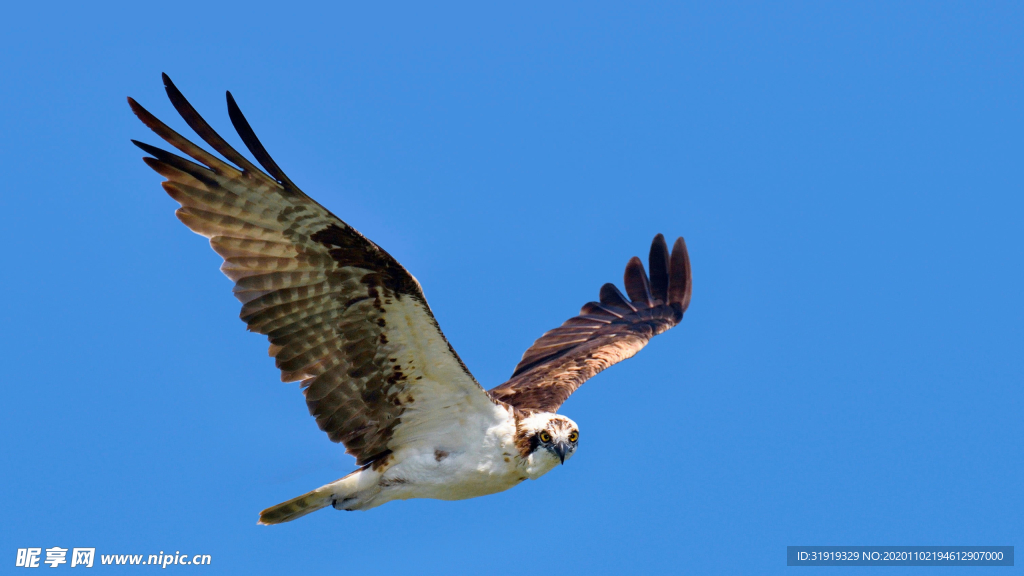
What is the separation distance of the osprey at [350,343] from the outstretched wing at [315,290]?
1 cm

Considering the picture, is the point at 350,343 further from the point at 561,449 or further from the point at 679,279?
the point at 679,279

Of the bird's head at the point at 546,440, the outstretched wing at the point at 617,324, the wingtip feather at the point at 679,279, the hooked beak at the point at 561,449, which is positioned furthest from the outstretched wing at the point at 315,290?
the wingtip feather at the point at 679,279

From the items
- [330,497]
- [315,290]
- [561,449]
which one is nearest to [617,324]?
[561,449]

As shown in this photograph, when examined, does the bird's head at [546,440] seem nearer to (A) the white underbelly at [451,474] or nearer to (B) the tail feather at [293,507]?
(A) the white underbelly at [451,474]

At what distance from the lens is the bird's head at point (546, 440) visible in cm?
872

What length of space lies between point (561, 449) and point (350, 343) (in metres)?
1.95

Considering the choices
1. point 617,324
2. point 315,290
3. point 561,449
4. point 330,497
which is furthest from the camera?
point 617,324

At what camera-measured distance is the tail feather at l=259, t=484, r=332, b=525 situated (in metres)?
9.02

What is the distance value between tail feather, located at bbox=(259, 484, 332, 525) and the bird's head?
1.75 meters

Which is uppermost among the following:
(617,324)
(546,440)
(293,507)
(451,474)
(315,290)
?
(617,324)

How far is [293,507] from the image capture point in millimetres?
9062

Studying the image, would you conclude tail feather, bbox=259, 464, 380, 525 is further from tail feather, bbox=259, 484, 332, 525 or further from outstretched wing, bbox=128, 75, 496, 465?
outstretched wing, bbox=128, 75, 496, 465

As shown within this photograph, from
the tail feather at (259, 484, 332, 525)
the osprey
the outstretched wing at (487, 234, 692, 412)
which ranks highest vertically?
the outstretched wing at (487, 234, 692, 412)

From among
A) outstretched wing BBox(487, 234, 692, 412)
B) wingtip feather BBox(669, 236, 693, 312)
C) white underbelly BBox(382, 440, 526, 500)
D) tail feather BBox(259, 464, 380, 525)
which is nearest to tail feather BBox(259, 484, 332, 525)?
tail feather BBox(259, 464, 380, 525)
